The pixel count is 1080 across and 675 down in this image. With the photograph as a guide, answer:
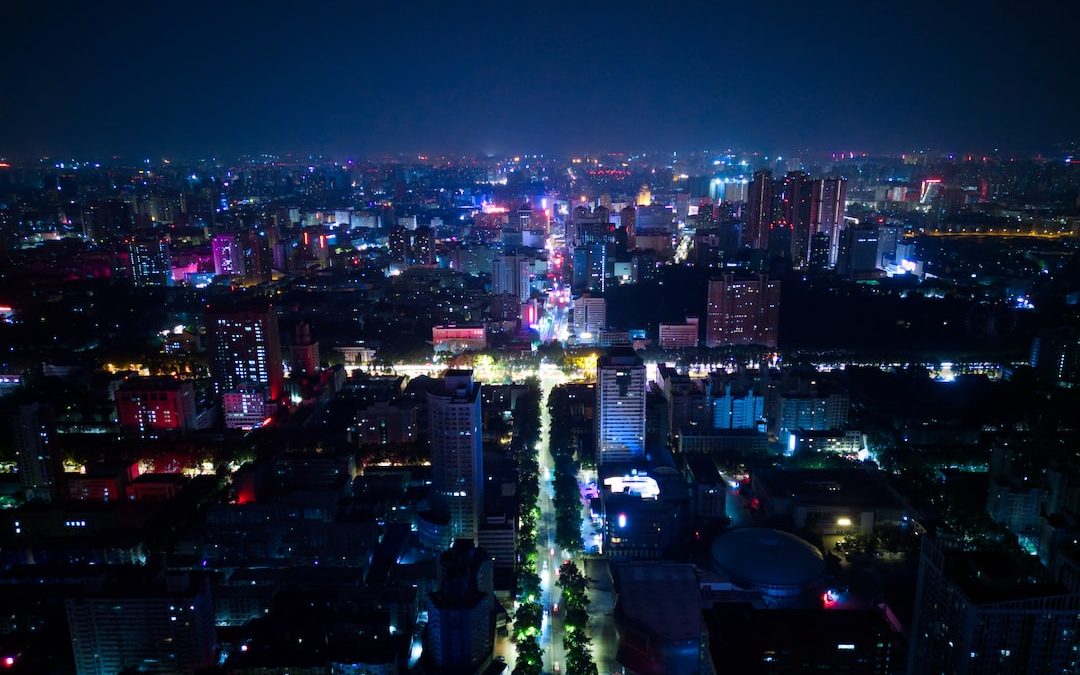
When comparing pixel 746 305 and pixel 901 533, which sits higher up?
pixel 746 305

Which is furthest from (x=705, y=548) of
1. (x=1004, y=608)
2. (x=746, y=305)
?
(x=746, y=305)

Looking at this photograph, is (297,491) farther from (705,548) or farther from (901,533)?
(901,533)

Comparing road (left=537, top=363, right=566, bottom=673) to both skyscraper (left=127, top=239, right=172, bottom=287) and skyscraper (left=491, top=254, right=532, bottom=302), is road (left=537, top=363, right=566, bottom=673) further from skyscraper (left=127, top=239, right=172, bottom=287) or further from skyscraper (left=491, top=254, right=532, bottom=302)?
skyscraper (left=127, top=239, right=172, bottom=287)

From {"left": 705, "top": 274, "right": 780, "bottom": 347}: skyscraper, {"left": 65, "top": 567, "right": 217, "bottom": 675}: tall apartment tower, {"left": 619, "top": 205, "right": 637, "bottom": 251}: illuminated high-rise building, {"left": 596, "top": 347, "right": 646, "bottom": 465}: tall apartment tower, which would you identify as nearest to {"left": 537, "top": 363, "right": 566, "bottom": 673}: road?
{"left": 596, "top": 347, "right": 646, "bottom": 465}: tall apartment tower

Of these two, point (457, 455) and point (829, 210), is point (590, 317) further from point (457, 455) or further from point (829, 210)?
point (829, 210)

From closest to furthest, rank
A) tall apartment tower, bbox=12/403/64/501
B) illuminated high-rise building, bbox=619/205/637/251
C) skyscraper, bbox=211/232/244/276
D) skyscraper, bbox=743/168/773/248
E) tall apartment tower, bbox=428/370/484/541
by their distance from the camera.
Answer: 1. tall apartment tower, bbox=428/370/484/541
2. tall apartment tower, bbox=12/403/64/501
3. skyscraper, bbox=211/232/244/276
4. skyscraper, bbox=743/168/773/248
5. illuminated high-rise building, bbox=619/205/637/251

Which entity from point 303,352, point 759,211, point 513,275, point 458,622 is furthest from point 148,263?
point 759,211
